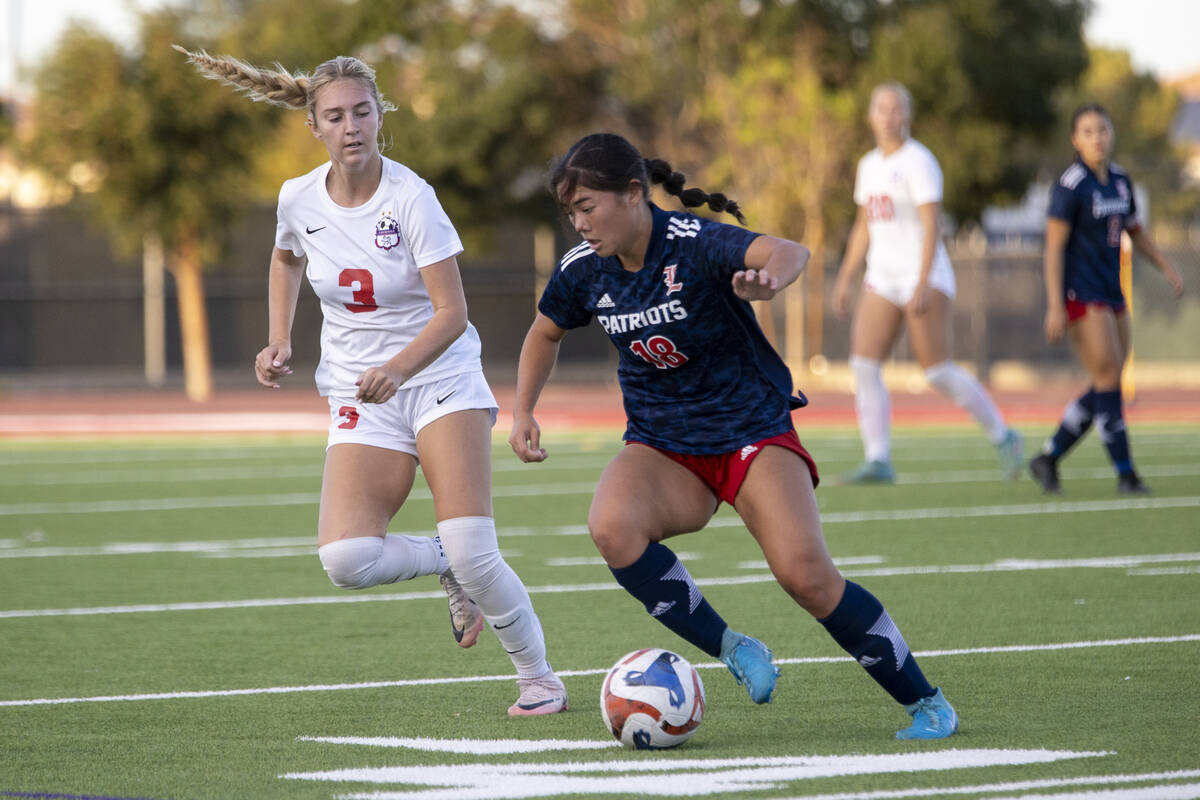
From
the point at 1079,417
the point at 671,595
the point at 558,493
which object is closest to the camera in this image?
the point at 671,595

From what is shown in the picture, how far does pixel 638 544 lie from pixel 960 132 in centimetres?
2694

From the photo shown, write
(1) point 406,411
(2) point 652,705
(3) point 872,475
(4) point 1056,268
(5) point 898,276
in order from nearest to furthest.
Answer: (2) point 652,705, (1) point 406,411, (4) point 1056,268, (5) point 898,276, (3) point 872,475

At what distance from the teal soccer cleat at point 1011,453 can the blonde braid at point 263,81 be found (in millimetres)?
7535

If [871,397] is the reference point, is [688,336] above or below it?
above

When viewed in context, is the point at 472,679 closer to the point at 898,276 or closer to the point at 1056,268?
the point at 1056,268

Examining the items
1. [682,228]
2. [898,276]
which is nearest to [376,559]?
[682,228]

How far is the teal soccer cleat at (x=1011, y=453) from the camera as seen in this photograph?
12.6 metres

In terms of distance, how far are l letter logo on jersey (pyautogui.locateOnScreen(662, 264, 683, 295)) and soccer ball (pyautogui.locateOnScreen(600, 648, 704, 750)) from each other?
107 cm

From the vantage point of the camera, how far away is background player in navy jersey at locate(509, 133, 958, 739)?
17.0 feet

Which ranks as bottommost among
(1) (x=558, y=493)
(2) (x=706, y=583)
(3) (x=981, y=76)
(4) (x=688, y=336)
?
(1) (x=558, y=493)

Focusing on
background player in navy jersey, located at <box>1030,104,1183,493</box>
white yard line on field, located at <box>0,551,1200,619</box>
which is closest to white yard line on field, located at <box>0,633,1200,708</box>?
white yard line on field, located at <box>0,551,1200,619</box>

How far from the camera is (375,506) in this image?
19.1 ft

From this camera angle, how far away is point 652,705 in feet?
16.5

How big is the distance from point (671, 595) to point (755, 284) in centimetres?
109
